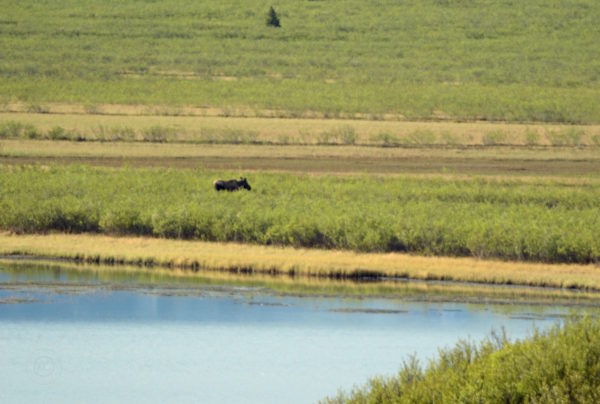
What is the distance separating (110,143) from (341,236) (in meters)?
24.9

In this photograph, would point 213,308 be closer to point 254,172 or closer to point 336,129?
point 254,172

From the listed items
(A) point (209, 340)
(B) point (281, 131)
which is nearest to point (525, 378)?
(A) point (209, 340)

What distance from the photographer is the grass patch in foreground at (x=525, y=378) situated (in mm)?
13461

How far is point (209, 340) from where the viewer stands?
76.5 ft

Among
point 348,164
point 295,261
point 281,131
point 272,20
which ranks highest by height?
point 272,20

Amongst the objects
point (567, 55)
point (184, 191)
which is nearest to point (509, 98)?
point (567, 55)

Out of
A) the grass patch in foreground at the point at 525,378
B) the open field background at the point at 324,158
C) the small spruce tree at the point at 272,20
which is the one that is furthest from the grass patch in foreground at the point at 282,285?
the small spruce tree at the point at 272,20

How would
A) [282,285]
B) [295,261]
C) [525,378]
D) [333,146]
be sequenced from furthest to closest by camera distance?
[333,146] < [295,261] < [282,285] < [525,378]

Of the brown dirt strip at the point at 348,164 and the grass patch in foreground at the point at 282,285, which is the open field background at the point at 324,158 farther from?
the grass patch in foreground at the point at 282,285

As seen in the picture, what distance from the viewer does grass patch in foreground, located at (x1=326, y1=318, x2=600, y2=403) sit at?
44.2 ft

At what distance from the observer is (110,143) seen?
53.6 m

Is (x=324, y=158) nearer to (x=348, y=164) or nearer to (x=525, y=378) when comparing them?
(x=348, y=164)

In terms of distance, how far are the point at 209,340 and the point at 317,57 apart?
229 feet

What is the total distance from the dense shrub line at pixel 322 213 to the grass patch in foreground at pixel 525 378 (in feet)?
50.3
